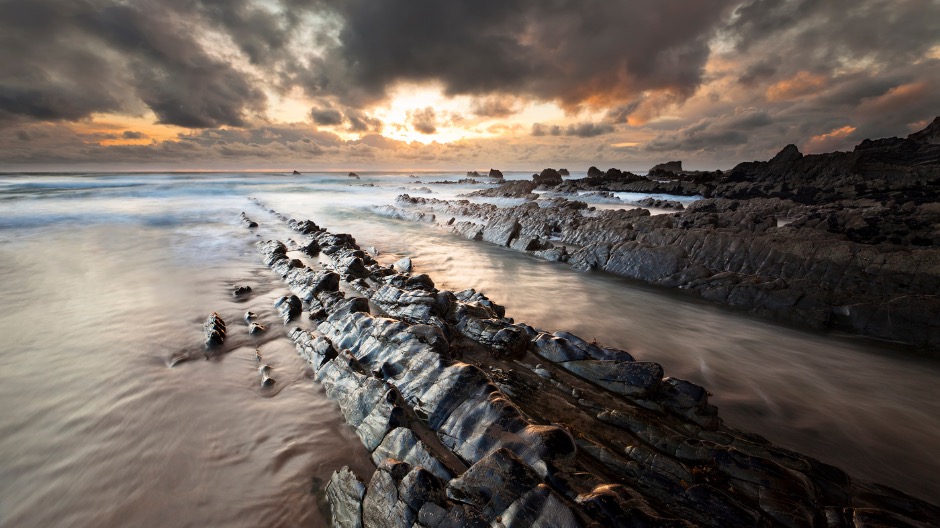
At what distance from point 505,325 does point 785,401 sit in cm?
398

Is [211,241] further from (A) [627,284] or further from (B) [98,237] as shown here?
(A) [627,284]

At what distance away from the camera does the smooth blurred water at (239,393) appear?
3213 millimetres

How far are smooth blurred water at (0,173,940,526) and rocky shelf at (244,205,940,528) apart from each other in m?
0.56

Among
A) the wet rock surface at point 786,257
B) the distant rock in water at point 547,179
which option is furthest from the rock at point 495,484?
the distant rock in water at point 547,179

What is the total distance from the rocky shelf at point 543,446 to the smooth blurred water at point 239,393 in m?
0.56

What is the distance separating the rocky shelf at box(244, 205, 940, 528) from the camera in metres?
2.47

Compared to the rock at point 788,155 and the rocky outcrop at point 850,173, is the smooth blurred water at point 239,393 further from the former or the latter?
the rock at point 788,155

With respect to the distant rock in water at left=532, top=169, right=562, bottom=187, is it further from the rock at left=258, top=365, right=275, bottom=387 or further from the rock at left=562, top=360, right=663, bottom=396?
the rock at left=258, top=365, right=275, bottom=387

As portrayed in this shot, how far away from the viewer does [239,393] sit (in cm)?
453

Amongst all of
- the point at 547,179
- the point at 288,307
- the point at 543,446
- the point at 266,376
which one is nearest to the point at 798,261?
the point at 543,446

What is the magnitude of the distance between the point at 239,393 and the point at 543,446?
4011mm

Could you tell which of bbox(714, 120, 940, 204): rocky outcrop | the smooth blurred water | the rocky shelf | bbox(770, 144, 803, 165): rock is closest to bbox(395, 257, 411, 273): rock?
the smooth blurred water

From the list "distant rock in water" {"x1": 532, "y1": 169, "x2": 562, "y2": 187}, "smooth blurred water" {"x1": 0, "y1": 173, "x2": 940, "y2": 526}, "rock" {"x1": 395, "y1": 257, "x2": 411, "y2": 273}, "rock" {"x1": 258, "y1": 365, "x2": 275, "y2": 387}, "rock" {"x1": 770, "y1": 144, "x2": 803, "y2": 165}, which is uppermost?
"rock" {"x1": 770, "y1": 144, "x2": 803, "y2": 165}

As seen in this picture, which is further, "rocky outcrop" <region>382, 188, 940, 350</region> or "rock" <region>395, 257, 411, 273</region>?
"rock" <region>395, 257, 411, 273</region>
